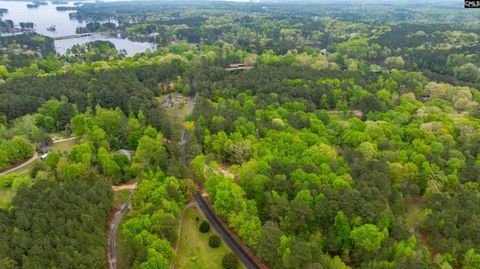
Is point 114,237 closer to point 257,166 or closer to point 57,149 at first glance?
point 257,166

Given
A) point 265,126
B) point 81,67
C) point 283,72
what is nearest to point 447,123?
point 265,126

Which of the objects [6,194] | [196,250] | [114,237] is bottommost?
[196,250]

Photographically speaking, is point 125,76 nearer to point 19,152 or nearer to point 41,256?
point 19,152

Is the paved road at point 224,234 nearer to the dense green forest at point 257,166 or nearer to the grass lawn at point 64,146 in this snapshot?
the dense green forest at point 257,166

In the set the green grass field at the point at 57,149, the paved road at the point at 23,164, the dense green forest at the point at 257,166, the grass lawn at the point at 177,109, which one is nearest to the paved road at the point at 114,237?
the dense green forest at the point at 257,166
